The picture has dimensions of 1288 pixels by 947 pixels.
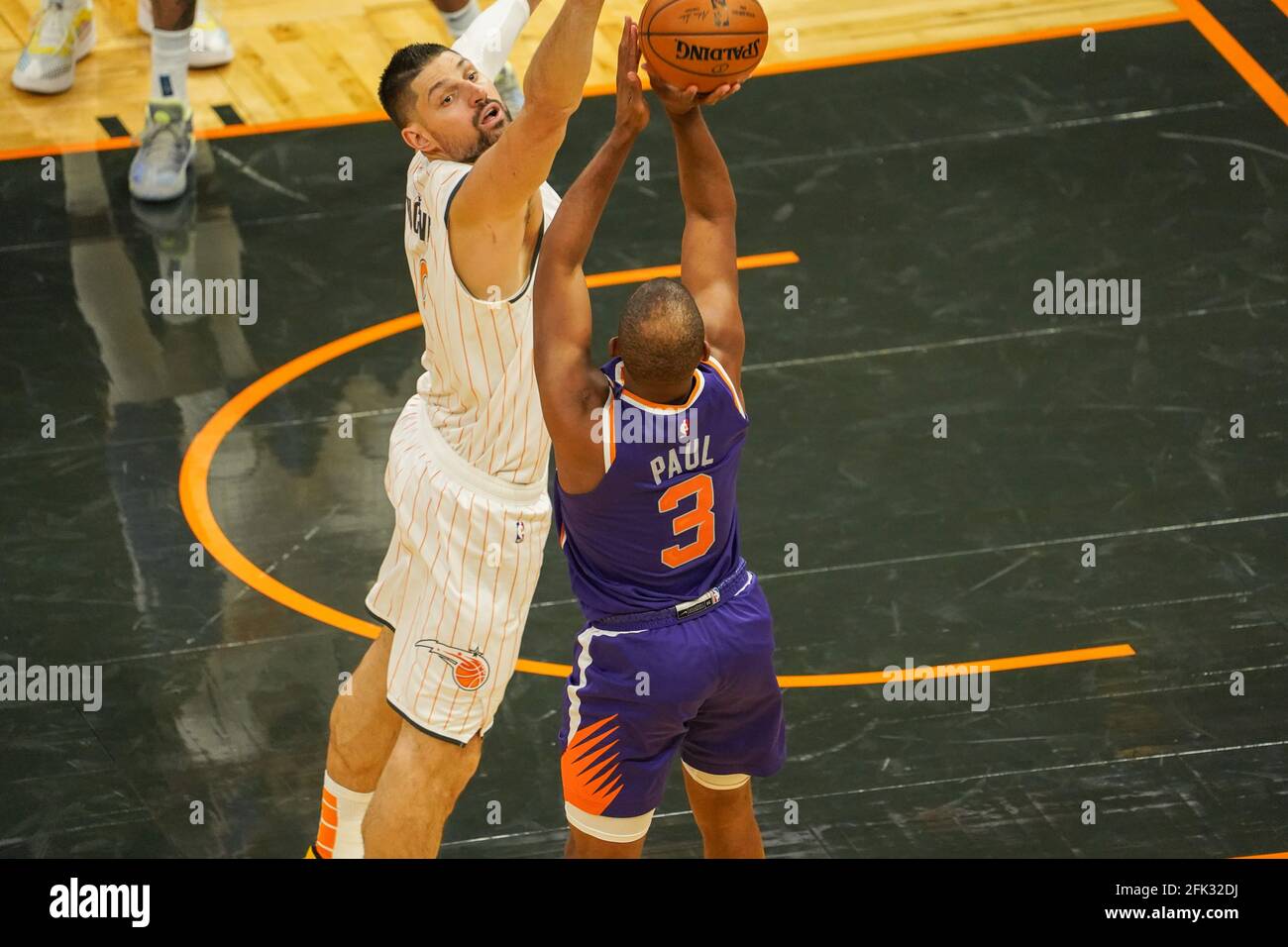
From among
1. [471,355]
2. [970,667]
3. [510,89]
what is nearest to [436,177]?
[471,355]

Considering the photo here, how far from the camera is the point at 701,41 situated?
559 centimetres

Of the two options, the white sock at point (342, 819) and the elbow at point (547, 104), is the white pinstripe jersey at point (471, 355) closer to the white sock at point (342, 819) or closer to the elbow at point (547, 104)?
the elbow at point (547, 104)

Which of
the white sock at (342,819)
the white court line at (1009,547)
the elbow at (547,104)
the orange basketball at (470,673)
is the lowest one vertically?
the white sock at (342,819)

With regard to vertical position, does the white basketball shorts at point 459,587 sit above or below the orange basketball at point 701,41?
below

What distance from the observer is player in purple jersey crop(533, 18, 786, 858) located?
5.53 metres

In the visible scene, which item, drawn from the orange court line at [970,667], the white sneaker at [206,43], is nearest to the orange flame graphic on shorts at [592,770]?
the orange court line at [970,667]

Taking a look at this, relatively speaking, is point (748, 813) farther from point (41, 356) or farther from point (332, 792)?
point (41, 356)

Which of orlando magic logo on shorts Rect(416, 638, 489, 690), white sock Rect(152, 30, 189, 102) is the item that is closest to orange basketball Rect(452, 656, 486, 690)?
orlando magic logo on shorts Rect(416, 638, 489, 690)

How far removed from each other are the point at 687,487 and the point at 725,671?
0.53 m

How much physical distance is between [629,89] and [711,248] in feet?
2.15

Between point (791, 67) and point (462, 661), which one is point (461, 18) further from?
point (462, 661)

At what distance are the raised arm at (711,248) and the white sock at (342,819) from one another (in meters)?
1.78

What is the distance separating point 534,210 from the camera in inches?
236

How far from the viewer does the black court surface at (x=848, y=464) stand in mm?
7203
